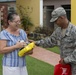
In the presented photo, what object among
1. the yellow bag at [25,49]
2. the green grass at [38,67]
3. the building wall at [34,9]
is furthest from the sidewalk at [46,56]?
the building wall at [34,9]

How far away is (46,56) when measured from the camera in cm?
1065

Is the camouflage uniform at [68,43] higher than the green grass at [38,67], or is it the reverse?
the camouflage uniform at [68,43]

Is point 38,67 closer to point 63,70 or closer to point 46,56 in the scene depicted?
point 46,56

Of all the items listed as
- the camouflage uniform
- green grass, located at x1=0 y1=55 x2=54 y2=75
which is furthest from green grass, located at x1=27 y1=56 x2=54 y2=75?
the camouflage uniform

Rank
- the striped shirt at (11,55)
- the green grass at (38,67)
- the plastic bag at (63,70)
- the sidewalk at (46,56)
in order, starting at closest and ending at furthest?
the plastic bag at (63,70), the striped shirt at (11,55), the green grass at (38,67), the sidewalk at (46,56)

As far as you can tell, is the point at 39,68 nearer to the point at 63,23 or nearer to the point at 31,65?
the point at 31,65

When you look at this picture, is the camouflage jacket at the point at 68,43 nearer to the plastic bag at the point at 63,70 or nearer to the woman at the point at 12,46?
the plastic bag at the point at 63,70

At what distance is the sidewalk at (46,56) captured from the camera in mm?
9648

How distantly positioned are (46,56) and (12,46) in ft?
20.4

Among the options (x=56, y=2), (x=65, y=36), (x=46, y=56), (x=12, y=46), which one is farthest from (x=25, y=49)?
(x=56, y=2)

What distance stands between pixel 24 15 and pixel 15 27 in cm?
1316

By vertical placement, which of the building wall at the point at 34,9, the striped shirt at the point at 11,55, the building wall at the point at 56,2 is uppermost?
the building wall at the point at 56,2

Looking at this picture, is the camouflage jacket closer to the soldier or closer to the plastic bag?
the soldier

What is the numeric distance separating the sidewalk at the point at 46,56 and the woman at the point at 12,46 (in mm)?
4616
